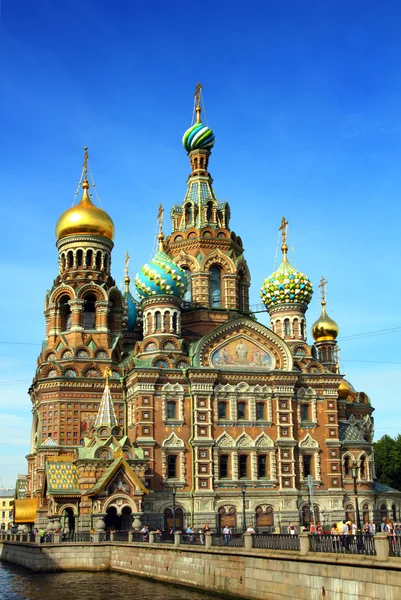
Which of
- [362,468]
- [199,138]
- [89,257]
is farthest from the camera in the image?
[199,138]

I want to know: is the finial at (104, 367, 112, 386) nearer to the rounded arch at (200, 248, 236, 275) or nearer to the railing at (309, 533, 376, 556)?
the rounded arch at (200, 248, 236, 275)

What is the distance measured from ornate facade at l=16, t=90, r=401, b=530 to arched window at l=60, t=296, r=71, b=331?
0.09 m

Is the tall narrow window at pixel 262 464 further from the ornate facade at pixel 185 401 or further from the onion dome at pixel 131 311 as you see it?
the onion dome at pixel 131 311

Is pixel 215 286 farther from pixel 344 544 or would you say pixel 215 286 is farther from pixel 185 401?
pixel 344 544

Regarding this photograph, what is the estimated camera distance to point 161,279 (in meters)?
42.2

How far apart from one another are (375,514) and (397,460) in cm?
1838

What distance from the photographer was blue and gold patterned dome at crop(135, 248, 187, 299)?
4225 cm

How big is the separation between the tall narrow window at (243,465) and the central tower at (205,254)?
8438 millimetres

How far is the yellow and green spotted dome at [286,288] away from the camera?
44875 millimetres

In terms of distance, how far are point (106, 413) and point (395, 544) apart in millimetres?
23497

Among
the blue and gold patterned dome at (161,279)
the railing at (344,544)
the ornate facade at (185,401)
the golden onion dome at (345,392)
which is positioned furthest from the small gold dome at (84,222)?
the railing at (344,544)

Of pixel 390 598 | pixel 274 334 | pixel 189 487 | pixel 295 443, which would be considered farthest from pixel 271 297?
pixel 390 598

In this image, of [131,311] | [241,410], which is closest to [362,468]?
[241,410]

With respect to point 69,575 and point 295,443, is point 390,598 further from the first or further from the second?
point 295,443
